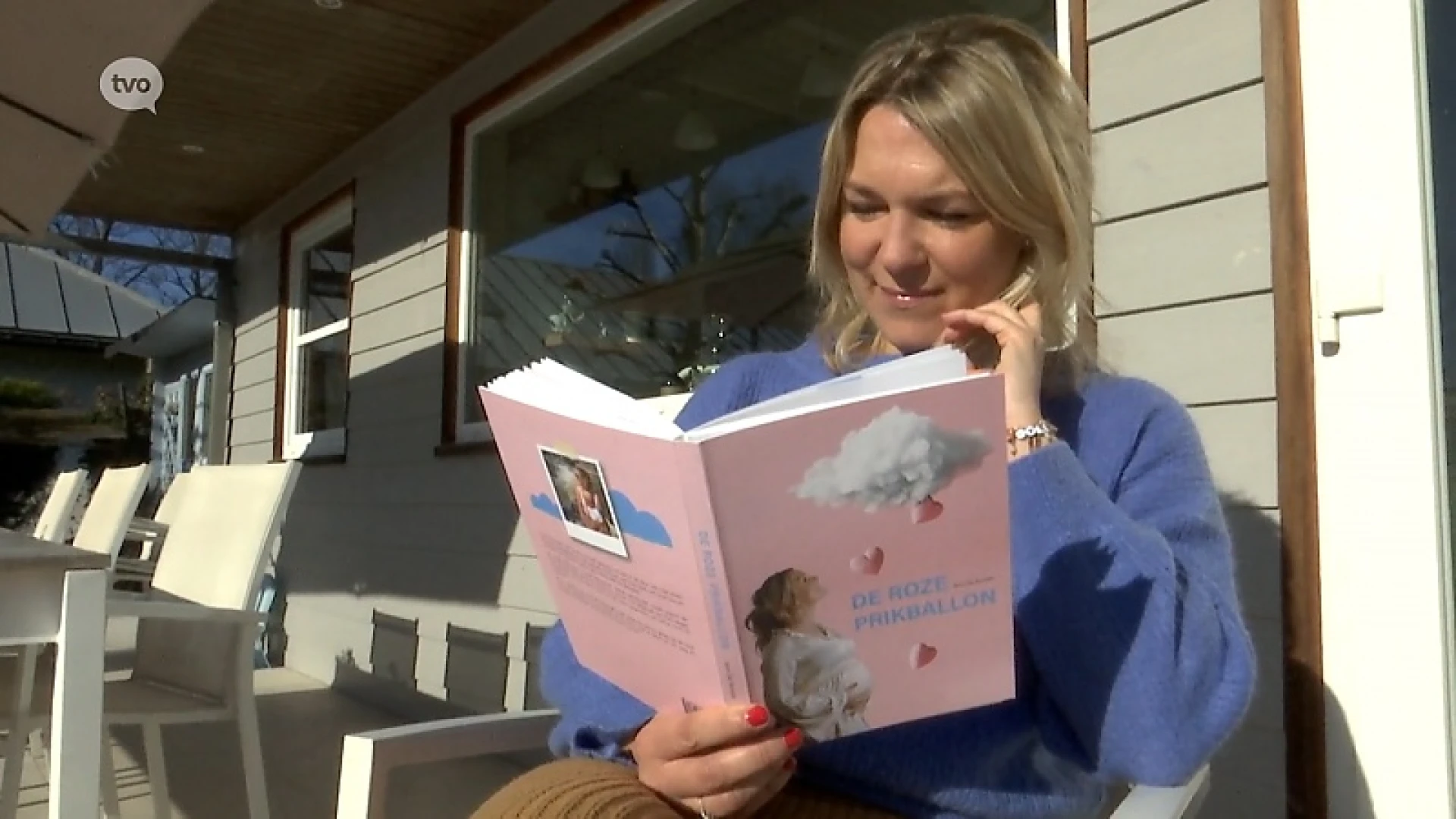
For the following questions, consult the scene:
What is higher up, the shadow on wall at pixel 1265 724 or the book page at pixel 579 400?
the book page at pixel 579 400

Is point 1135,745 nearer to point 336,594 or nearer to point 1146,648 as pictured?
point 1146,648

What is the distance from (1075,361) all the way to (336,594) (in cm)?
457

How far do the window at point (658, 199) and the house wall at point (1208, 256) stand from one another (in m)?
0.41

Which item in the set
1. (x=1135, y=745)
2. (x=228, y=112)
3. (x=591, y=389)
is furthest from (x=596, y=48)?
(x=1135, y=745)

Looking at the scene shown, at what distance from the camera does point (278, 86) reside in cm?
435

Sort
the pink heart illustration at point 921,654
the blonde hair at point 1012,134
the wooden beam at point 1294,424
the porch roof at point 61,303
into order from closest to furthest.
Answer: the pink heart illustration at point 921,654 → the blonde hair at point 1012,134 → the wooden beam at point 1294,424 → the porch roof at point 61,303

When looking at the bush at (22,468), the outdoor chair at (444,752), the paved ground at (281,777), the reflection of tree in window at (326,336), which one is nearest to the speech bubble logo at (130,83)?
the paved ground at (281,777)

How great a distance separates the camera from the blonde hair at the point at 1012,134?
1.04 meters

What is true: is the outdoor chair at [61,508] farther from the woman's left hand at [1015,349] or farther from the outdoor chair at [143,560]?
the woman's left hand at [1015,349]

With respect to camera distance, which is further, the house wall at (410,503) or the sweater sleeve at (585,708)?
the house wall at (410,503)

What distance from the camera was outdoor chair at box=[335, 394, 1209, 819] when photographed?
3.06 feet

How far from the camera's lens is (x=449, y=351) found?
13.3ft

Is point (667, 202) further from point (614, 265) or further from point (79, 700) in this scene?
point (79, 700)

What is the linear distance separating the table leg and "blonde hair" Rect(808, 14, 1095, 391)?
4.29 ft
